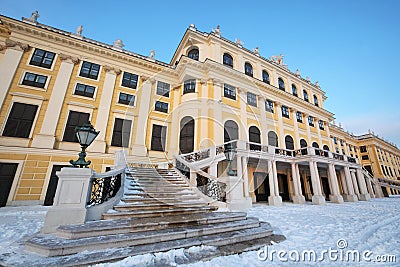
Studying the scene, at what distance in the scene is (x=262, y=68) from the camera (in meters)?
19.5

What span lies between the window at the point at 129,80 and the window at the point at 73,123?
4.05 meters

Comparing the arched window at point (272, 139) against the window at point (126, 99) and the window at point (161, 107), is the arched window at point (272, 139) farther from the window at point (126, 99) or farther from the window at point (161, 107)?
the window at point (126, 99)

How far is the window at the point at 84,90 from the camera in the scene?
43.0 feet

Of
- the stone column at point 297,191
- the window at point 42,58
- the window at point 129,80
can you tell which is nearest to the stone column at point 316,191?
the stone column at point 297,191

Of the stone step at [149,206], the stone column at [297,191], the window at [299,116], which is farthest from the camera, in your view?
the window at [299,116]

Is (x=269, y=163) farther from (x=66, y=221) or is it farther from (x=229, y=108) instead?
(x=66, y=221)

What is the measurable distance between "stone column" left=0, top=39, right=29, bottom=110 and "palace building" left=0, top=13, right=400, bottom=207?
0.16 ft

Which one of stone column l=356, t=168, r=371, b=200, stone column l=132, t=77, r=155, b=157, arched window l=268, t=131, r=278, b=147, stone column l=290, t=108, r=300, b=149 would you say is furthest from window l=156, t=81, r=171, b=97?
stone column l=356, t=168, r=371, b=200

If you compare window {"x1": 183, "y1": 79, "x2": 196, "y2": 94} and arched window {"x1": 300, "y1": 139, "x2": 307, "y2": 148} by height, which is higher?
window {"x1": 183, "y1": 79, "x2": 196, "y2": 94}

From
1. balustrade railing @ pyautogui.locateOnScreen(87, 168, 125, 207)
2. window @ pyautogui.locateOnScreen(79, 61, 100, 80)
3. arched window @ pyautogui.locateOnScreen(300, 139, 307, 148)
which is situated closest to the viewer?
balustrade railing @ pyautogui.locateOnScreen(87, 168, 125, 207)

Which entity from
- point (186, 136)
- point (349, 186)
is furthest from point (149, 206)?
point (349, 186)

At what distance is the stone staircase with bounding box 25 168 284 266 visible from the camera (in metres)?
2.87

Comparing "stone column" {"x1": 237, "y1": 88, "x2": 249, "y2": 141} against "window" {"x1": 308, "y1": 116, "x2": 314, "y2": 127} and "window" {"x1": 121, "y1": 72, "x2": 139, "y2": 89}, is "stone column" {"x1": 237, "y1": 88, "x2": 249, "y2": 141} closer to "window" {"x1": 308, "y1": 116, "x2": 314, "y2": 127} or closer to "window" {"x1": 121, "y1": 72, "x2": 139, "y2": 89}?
"window" {"x1": 121, "y1": 72, "x2": 139, "y2": 89}

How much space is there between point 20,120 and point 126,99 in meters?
6.71
